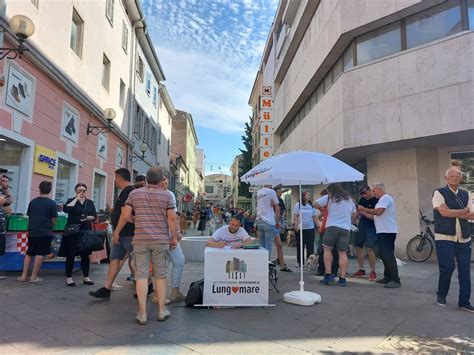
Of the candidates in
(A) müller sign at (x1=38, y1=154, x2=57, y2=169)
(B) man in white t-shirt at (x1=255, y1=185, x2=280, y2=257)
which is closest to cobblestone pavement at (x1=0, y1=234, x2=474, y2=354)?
(B) man in white t-shirt at (x1=255, y1=185, x2=280, y2=257)

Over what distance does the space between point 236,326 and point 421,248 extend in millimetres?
7688

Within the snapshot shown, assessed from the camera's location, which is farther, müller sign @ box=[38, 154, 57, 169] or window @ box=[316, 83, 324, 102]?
window @ box=[316, 83, 324, 102]

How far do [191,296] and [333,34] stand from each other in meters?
10.6

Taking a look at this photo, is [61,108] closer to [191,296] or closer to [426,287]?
[191,296]

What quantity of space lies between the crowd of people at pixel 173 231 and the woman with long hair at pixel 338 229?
0.02m

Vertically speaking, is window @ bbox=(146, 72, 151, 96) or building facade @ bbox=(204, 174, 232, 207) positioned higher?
building facade @ bbox=(204, 174, 232, 207)

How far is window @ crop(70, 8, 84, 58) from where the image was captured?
1105 cm

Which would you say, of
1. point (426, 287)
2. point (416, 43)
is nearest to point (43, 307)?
point (426, 287)

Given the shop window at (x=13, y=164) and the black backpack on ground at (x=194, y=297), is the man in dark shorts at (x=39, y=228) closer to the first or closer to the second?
the shop window at (x=13, y=164)

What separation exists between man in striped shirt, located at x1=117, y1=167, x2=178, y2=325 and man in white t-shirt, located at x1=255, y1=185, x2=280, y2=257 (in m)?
3.17

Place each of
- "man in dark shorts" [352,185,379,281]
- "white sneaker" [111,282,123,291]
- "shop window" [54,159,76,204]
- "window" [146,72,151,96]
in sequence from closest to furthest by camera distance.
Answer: "white sneaker" [111,282,123,291], "man in dark shorts" [352,185,379,281], "shop window" [54,159,76,204], "window" [146,72,151,96]

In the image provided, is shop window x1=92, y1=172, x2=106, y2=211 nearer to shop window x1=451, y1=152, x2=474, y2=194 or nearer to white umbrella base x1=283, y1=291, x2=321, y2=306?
white umbrella base x1=283, y1=291, x2=321, y2=306

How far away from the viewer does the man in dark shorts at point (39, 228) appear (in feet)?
20.0

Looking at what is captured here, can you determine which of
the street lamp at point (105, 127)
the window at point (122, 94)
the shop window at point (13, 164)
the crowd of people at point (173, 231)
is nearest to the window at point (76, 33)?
the street lamp at point (105, 127)
